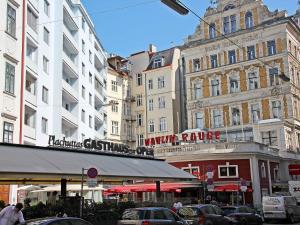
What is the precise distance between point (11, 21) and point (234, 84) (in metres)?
35.2

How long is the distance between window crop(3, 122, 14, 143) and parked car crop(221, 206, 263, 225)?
13.9m

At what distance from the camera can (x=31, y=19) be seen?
114 ft

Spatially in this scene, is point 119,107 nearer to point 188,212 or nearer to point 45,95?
point 45,95

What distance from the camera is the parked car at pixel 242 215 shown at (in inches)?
1003

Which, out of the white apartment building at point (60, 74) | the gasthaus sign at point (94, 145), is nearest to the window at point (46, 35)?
the white apartment building at point (60, 74)

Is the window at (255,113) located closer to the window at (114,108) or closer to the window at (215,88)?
the window at (215,88)

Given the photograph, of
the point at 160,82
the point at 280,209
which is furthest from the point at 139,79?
the point at 280,209

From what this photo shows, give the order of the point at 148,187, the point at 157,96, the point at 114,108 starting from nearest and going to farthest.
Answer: the point at 148,187
the point at 157,96
the point at 114,108

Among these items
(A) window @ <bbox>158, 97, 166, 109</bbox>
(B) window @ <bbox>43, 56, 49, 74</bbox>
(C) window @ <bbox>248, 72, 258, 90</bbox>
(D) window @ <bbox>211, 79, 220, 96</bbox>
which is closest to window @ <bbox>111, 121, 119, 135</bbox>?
(A) window @ <bbox>158, 97, 166, 109</bbox>

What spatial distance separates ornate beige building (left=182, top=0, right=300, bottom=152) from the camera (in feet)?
180

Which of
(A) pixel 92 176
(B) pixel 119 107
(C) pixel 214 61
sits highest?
(C) pixel 214 61

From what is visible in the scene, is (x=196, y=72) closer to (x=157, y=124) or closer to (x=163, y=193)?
(x=157, y=124)

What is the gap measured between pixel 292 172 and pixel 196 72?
18.9 metres

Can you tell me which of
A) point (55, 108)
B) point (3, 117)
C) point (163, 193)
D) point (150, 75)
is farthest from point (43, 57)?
point (150, 75)
